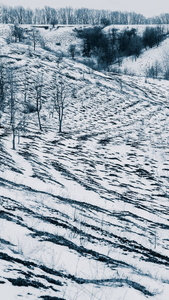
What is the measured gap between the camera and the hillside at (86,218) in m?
3.61

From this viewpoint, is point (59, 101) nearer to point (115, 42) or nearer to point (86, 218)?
point (86, 218)

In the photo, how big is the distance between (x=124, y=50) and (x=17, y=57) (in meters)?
54.8

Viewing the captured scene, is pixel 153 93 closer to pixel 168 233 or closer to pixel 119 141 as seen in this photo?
pixel 119 141

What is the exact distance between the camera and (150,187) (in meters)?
15.1

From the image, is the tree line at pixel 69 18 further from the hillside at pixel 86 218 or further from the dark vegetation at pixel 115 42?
the hillside at pixel 86 218

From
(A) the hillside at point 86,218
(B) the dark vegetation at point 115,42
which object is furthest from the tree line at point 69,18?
(A) the hillside at point 86,218

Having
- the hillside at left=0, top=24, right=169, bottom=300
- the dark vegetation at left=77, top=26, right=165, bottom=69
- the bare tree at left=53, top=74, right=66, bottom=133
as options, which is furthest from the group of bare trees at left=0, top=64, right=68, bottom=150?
the dark vegetation at left=77, top=26, right=165, bottom=69

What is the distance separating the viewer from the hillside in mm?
3609

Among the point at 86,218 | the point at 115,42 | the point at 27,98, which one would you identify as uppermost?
the point at 115,42

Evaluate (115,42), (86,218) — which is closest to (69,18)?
(115,42)

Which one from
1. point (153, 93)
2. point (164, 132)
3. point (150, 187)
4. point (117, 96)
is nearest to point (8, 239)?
point (150, 187)

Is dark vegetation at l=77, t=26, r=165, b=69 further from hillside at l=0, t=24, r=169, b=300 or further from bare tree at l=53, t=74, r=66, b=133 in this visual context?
hillside at l=0, t=24, r=169, b=300

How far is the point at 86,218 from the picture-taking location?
279 inches

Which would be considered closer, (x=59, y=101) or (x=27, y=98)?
(x=27, y=98)
